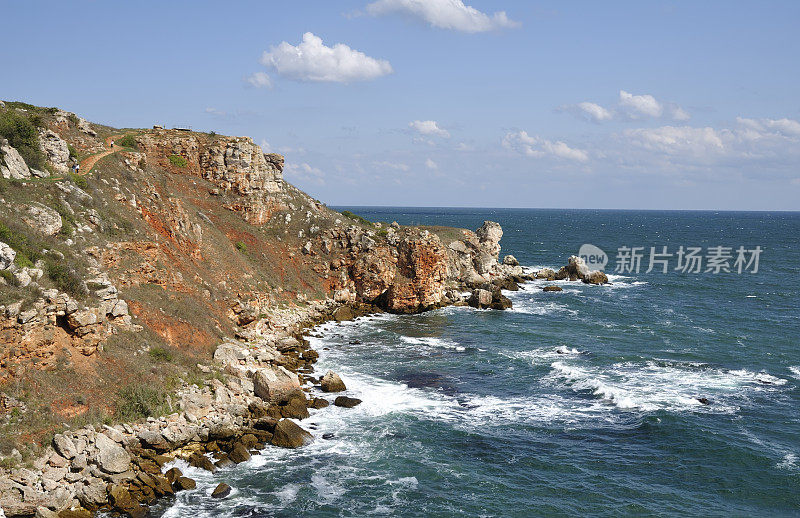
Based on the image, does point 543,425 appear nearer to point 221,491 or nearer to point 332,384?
point 332,384

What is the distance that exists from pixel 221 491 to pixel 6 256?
19155mm

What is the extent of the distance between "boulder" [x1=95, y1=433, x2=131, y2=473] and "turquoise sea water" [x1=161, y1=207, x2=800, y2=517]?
3680 mm

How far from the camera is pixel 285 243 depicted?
7412cm

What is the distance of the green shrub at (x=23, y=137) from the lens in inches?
1844

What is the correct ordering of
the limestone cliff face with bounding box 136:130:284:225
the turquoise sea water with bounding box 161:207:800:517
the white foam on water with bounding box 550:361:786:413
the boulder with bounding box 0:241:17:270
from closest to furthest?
the turquoise sea water with bounding box 161:207:800:517 < the boulder with bounding box 0:241:17:270 < the white foam on water with bounding box 550:361:786:413 < the limestone cliff face with bounding box 136:130:284:225

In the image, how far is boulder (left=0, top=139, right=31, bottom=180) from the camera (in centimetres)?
4273

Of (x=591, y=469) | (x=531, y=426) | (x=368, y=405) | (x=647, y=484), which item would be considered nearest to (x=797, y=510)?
(x=647, y=484)

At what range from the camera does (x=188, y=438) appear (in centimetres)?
3397

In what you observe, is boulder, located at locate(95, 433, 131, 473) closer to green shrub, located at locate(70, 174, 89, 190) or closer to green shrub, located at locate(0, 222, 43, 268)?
green shrub, located at locate(0, 222, 43, 268)

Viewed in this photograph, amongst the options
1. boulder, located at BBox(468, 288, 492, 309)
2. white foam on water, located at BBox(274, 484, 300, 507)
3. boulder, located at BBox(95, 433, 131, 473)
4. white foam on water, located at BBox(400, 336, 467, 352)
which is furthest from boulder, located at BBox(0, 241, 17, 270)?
boulder, located at BBox(468, 288, 492, 309)

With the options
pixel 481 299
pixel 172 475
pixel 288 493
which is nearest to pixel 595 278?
pixel 481 299

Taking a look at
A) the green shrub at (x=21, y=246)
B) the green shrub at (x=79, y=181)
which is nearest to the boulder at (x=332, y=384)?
the green shrub at (x=21, y=246)

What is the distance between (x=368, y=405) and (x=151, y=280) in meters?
21.5

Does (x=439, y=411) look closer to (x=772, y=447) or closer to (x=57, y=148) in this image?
(x=772, y=447)
